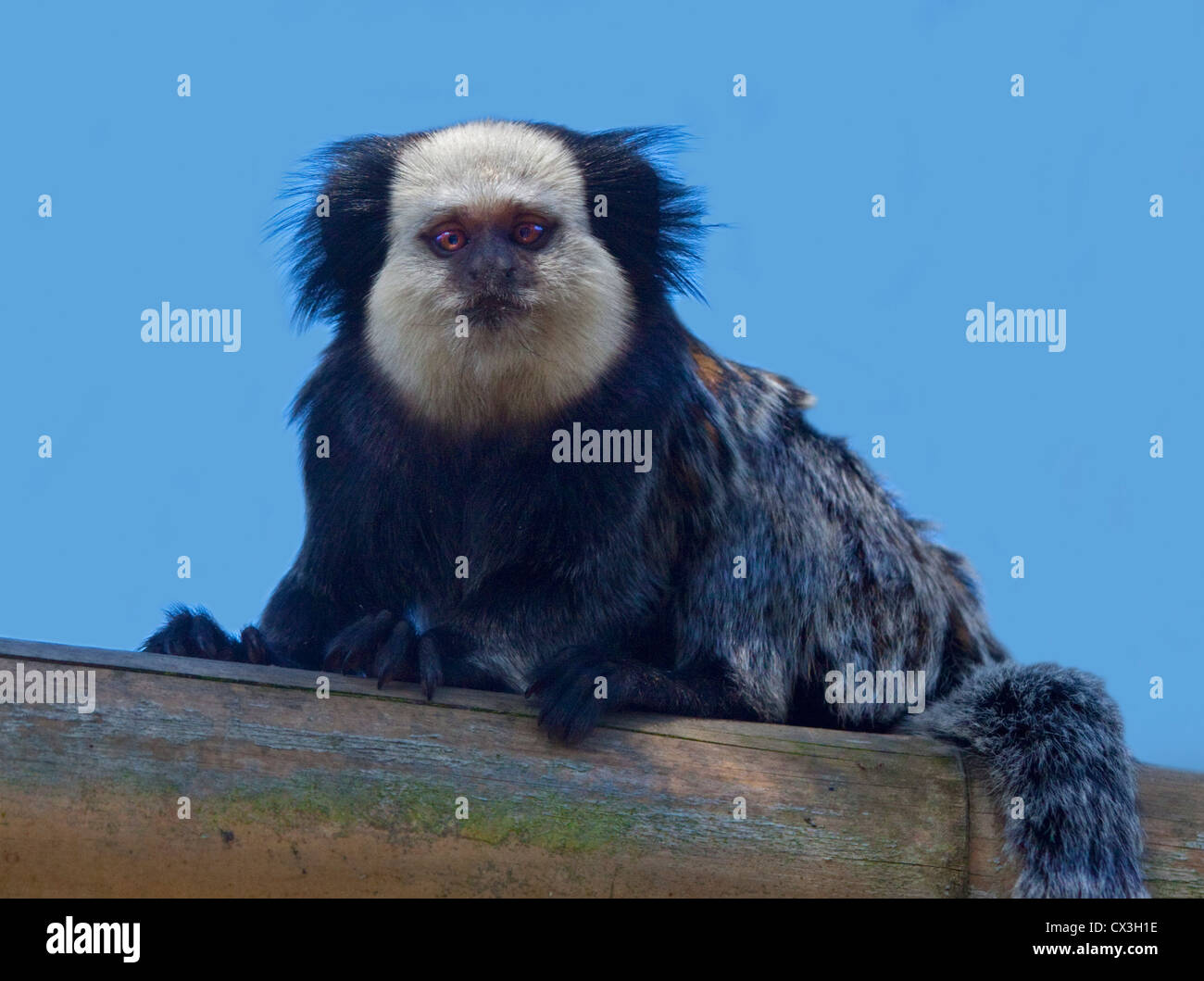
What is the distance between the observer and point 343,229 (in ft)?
15.7

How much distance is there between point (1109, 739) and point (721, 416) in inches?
64.8

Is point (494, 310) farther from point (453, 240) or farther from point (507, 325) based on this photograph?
point (453, 240)

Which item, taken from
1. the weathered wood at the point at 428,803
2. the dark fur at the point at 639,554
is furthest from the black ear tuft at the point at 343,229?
the weathered wood at the point at 428,803

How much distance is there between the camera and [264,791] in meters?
3.62

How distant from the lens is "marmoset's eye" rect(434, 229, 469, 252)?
175 inches

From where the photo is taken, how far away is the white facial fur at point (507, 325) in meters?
4.42

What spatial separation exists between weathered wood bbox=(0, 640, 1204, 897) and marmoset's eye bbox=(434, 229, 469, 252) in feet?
4.86

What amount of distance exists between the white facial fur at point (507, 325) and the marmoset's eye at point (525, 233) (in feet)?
0.18

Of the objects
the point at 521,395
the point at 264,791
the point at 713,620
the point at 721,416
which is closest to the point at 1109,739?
the point at 713,620
